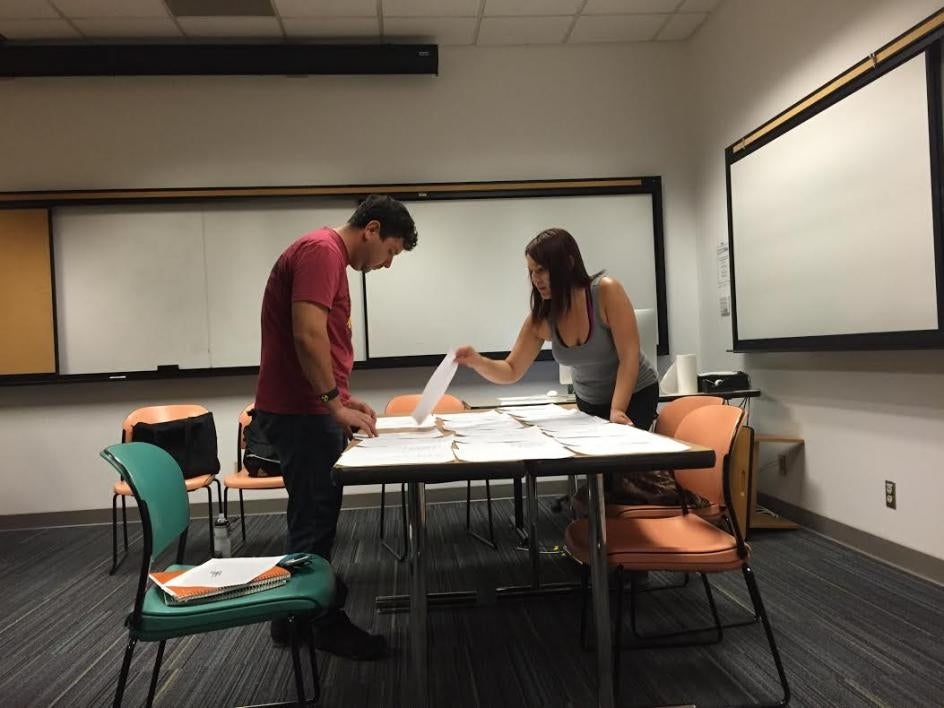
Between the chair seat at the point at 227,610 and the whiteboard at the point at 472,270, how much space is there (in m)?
2.52

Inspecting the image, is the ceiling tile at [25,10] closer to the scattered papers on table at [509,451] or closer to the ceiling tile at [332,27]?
the ceiling tile at [332,27]

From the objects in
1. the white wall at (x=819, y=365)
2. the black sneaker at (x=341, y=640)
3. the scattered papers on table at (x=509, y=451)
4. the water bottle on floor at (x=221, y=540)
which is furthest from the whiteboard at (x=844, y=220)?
the water bottle on floor at (x=221, y=540)

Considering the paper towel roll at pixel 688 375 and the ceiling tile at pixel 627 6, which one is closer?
the paper towel roll at pixel 688 375

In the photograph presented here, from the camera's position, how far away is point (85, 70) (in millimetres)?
3463

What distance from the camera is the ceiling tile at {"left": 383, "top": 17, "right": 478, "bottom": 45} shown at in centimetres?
351

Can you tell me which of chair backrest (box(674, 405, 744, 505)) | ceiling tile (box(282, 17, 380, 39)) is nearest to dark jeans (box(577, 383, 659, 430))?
chair backrest (box(674, 405, 744, 505))

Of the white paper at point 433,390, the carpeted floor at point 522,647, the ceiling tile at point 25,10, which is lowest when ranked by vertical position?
the carpeted floor at point 522,647

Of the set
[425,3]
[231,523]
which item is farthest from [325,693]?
[425,3]

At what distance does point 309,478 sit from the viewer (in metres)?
1.67

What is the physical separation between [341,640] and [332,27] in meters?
3.53

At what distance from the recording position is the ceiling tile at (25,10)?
10.5 feet

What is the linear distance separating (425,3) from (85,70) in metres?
2.16

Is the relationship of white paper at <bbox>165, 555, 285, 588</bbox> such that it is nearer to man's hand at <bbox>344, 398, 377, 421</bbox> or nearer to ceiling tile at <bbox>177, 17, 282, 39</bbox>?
man's hand at <bbox>344, 398, 377, 421</bbox>

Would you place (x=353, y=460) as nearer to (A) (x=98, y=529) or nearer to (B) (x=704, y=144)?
(A) (x=98, y=529)
